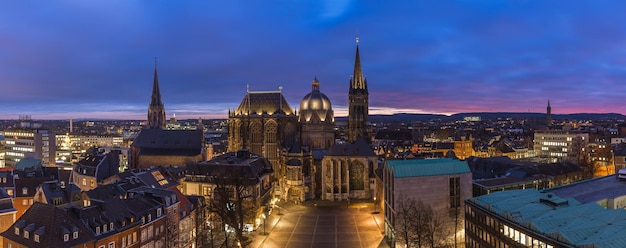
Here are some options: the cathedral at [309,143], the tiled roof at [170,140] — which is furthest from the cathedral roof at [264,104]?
the tiled roof at [170,140]

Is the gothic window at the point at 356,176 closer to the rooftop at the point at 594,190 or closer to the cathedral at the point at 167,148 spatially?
the cathedral at the point at 167,148

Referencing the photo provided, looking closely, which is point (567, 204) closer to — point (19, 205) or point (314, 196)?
point (314, 196)

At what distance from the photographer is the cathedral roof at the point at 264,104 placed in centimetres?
11325

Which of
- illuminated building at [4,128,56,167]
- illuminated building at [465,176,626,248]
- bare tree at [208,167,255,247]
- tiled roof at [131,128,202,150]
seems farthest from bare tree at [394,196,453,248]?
illuminated building at [4,128,56,167]

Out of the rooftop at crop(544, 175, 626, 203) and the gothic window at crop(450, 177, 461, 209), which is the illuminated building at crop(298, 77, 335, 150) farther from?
the rooftop at crop(544, 175, 626, 203)

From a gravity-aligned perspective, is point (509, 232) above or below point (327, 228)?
above

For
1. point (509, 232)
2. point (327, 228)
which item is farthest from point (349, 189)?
point (509, 232)

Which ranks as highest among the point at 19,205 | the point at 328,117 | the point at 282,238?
the point at 328,117

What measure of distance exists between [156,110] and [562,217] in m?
127

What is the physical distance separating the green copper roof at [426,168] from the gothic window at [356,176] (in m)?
28.6

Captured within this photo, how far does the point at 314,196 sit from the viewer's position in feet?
335

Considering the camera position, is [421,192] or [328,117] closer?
[421,192]

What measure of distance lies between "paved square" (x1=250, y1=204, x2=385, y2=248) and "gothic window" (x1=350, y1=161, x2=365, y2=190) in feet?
26.2

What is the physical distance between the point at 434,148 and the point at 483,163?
196 feet
